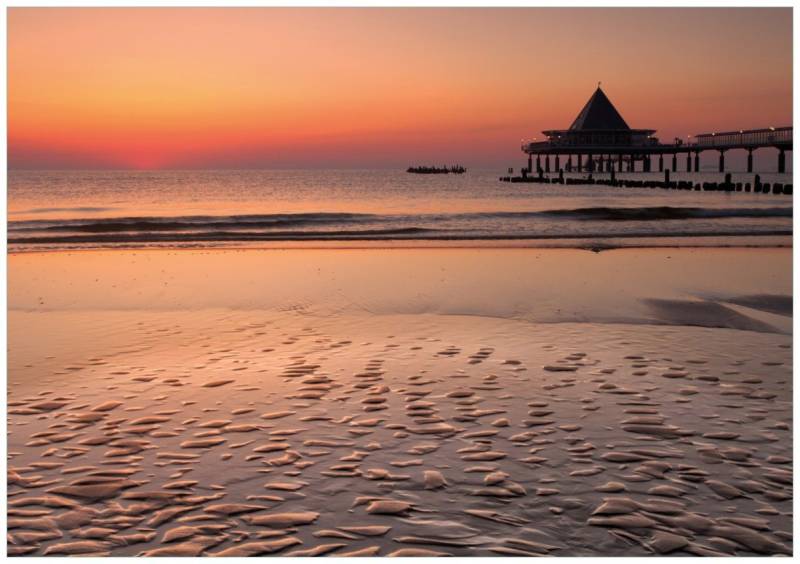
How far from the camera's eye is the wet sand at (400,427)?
154 inches

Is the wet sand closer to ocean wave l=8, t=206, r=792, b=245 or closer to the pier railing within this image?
ocean wave l=8, t=206, r=792, b=245

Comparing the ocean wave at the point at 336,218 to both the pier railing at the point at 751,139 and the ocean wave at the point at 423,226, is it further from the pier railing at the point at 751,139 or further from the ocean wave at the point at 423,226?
the pier railing at the point at 751,139

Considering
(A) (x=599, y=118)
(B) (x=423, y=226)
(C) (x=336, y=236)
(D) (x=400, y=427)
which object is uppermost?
(A) (x=599, y=118)

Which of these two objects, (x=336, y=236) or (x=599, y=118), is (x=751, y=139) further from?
(x=336, y=236)

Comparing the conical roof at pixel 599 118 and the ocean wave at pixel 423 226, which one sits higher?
the conical roof at pixel 599 118

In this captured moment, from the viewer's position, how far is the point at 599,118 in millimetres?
114938

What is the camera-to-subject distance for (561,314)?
32.3ft

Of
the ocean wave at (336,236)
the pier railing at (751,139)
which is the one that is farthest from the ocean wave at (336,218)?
the pier railing at (751,139)

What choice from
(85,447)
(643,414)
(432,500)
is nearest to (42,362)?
(85,447)

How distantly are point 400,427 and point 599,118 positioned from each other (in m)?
117

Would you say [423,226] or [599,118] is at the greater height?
[599,118]

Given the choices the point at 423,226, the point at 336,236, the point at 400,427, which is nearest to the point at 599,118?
the point at 423,226

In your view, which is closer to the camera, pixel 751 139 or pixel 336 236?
pixel 336 236

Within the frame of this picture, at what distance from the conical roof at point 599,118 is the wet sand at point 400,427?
109 meters
